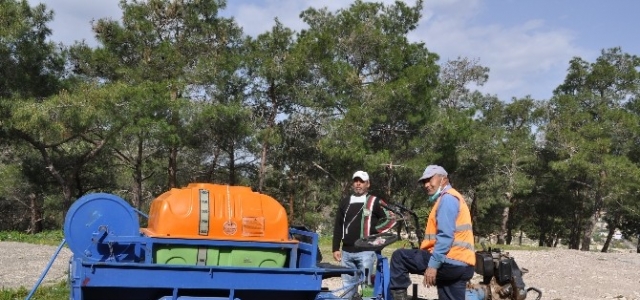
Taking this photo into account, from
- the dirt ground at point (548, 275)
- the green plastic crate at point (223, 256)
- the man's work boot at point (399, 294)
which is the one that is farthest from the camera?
the dirt ground at point (548, 275)

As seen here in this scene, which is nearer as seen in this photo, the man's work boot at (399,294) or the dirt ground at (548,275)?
the man's work boot at (399,294)

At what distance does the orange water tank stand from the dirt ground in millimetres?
3985

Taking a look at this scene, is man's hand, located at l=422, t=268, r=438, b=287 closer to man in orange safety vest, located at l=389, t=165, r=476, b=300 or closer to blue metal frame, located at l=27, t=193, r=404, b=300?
man in orange safety vest, located at l=389, t=165, r=476, b=300

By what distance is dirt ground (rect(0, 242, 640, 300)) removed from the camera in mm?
9781

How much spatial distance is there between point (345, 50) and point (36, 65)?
11342 mm

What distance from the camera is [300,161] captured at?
25.9 metres

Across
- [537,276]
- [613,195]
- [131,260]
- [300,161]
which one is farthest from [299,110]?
[131,260]

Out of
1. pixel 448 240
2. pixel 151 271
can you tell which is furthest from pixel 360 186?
pixel 151 271

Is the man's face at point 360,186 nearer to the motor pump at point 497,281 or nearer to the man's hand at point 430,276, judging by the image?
the motor pump at point 497,281

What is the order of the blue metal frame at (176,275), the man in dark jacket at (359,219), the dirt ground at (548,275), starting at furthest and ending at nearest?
the dirt ground at (548,275), the man in dark jacket at (359,219), the blue metal frame at (176,275)

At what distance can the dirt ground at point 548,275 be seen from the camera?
32.1 ft

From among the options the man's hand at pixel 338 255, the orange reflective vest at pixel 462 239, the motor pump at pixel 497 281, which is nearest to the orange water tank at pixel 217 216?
the man's hand at pixel 338 255

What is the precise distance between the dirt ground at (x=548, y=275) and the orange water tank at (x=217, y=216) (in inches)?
157

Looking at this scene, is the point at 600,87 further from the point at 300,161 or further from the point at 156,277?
the point at 156,277
